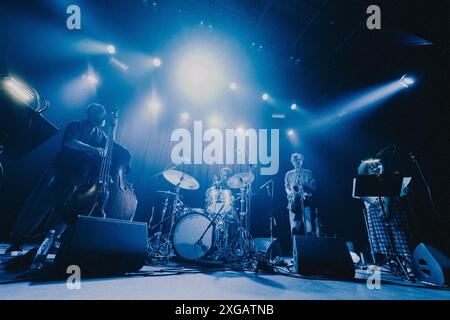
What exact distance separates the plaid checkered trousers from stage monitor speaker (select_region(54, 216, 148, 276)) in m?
3.62

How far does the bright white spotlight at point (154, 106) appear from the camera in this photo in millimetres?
7103

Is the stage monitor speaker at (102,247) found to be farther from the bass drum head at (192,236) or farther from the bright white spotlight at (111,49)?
the bright white spotlight at (111,49)

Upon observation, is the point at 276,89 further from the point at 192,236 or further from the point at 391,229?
the point at 192,236

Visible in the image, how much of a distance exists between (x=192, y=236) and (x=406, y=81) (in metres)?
6.23

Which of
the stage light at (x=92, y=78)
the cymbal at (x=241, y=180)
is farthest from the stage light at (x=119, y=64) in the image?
the cymbal at (x=241, y=180)

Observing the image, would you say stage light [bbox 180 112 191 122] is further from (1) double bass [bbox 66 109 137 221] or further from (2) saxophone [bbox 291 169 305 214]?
(2) saxophone [bbox 291 169 305 214]

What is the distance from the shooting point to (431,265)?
2.73 m

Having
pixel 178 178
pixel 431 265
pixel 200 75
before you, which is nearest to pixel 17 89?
pixel 178 178

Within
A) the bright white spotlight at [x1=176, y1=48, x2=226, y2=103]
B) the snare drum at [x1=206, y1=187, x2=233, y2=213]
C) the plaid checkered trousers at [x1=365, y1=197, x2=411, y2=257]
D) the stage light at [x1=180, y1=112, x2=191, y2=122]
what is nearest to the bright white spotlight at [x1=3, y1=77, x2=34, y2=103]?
the snare drum at [x1=206, y1=187, x2=233, y2=213]

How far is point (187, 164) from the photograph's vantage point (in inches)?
269

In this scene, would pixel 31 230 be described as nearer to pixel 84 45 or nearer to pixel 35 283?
pixel 35 283

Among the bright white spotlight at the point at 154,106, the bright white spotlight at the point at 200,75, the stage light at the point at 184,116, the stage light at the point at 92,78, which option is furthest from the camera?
the stage light at the point at 184,116

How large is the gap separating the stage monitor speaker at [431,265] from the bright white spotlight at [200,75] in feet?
20.3

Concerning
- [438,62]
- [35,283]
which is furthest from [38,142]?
[438,62]
